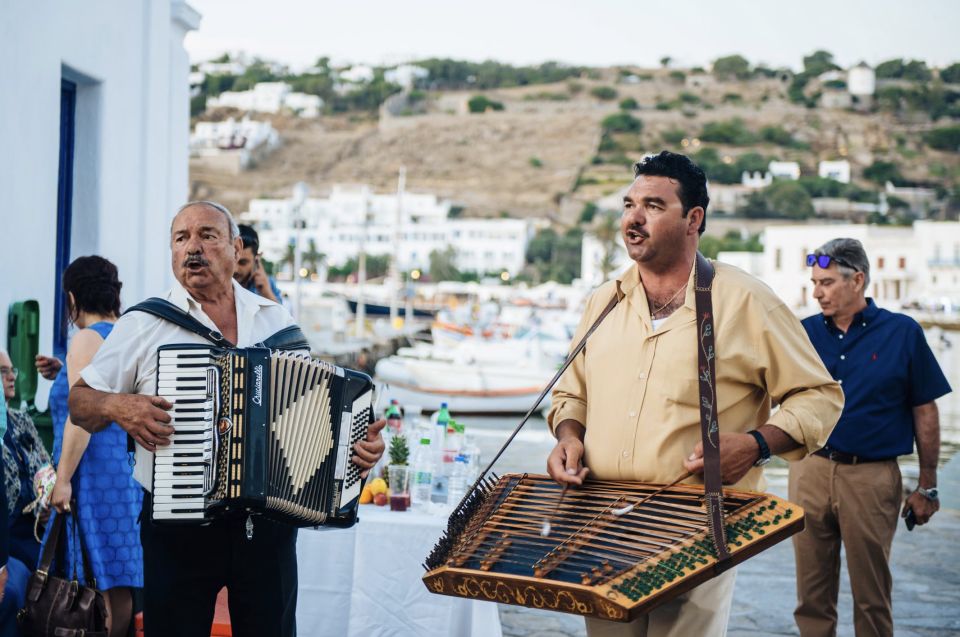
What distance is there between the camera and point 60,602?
4.46m

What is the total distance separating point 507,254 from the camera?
13725 centimetres

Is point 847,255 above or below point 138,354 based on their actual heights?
above

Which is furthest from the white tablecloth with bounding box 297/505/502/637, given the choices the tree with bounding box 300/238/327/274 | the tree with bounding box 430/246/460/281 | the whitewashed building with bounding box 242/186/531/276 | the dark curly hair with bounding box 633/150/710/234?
the whitewashed building with bounding box 242/186/531/276

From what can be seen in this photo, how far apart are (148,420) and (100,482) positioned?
5.70ft

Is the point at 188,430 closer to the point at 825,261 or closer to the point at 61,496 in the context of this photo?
the point at 61,496

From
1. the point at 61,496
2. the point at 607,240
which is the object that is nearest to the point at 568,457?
the point at 61,496

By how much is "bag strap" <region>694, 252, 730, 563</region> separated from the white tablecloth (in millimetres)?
2035

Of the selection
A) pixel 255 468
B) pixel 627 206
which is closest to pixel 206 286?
pixel 255 468

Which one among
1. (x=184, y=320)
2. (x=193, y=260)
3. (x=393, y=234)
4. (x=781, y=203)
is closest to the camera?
(x=184, y=320)

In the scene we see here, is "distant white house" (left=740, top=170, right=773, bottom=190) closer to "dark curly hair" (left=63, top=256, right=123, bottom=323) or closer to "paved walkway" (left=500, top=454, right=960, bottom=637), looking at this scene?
"paved walkway" (left=500, top=454, right=960, bottom=637)

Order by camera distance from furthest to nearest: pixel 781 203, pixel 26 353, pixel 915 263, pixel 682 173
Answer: pixel 781 203
pixel 915 263
pixel 26 353
pixel 682 173

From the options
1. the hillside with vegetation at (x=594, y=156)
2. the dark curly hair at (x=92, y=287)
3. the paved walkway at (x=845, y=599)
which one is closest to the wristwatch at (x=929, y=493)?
the paved walkway at (x=845, y=599)

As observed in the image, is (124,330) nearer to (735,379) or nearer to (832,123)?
(735,379)

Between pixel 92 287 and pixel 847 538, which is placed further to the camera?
pixel 847 538
